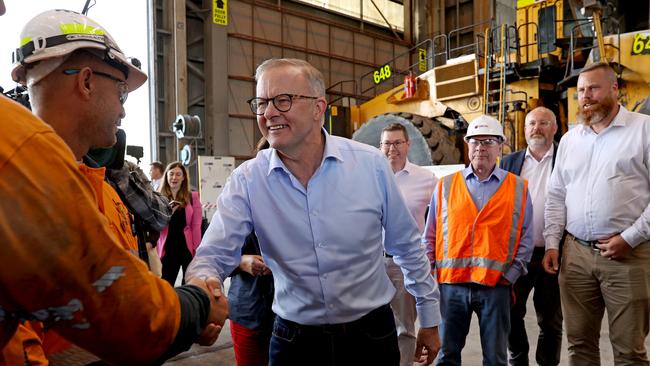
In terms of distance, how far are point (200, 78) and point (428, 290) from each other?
1289 cm

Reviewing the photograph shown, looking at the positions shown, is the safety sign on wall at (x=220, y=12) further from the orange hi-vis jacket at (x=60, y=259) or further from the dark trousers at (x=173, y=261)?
the orange hi-vis jacket at (x=60, y=259)

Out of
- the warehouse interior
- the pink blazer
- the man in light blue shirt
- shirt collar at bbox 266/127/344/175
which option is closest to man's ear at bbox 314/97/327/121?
the man in light blue shirt

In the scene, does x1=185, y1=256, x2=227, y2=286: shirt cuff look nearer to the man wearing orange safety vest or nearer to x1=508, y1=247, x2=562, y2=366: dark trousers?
the man wearing orange safety vest

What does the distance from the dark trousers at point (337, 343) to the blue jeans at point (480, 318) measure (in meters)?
1.15

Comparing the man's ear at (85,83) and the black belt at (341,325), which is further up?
the man's ear at (85,83)

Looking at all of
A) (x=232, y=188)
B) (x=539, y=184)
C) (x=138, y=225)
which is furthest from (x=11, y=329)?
(x=539, y=184)

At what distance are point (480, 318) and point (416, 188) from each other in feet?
3.58

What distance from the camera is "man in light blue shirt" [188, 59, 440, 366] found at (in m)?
1.95

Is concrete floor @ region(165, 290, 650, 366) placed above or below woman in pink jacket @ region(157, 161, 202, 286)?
below

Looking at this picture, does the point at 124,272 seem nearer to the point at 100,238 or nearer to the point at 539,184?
the point at 100,238

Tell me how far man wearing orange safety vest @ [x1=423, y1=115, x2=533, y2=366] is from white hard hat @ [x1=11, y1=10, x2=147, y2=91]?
2.23 m

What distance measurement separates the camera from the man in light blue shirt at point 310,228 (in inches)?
76.6

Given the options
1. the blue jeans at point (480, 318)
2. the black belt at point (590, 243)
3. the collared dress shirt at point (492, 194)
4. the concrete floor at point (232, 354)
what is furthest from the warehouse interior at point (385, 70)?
the black belt at point (590, 243)

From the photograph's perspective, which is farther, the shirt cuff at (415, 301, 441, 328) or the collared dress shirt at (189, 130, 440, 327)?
the shirt cuff at (415, 301, 441, 328)
